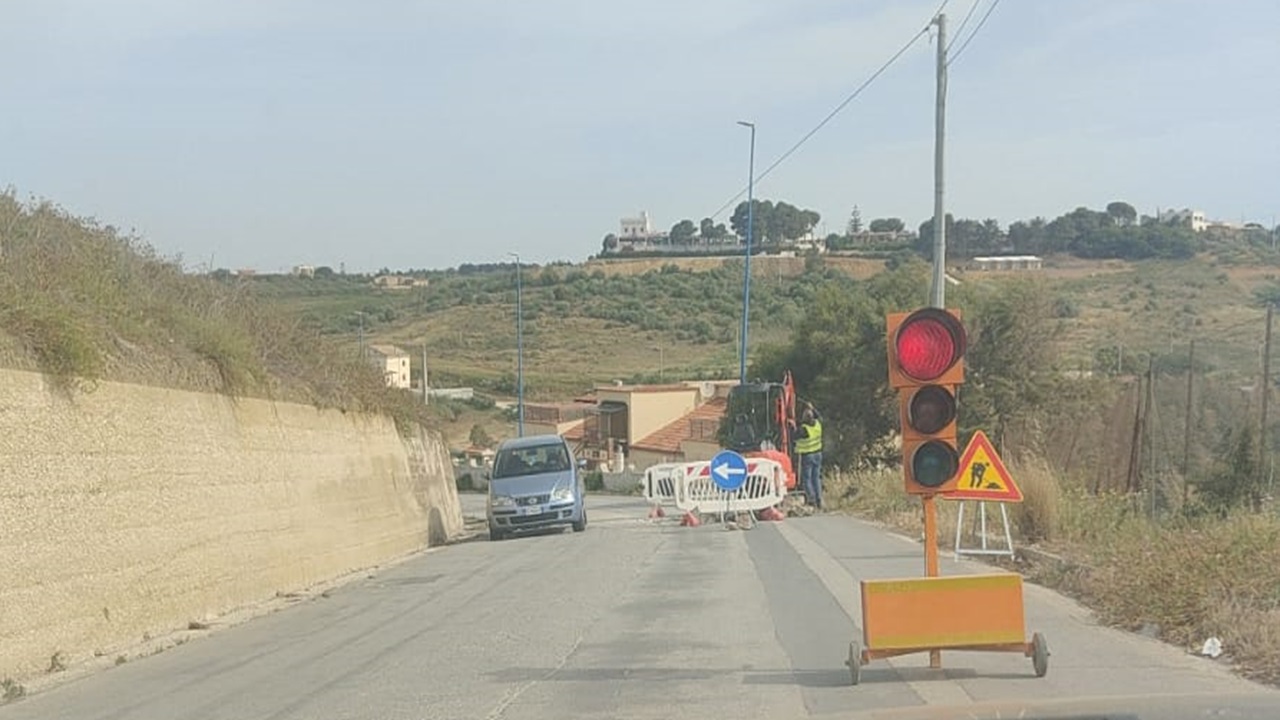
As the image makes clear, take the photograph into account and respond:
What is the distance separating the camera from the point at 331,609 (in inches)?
608

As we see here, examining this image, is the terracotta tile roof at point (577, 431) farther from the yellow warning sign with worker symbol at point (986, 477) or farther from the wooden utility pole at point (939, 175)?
the yellow warning sign with worker symbol at point (986, 477)

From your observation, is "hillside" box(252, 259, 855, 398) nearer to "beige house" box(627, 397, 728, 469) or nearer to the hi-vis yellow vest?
"beige house" box(627, 397, 728, 469)

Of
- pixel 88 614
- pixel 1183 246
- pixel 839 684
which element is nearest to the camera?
pixel 839 684

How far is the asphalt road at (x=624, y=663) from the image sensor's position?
28.0 feet

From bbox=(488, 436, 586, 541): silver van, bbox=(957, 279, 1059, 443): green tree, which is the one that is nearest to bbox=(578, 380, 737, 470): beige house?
bbox=(957, 279, 1059, 443): green tree

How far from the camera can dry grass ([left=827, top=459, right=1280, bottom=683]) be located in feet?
32.2

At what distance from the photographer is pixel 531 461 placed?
2700 cm

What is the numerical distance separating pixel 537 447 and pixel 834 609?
1509 centimetres

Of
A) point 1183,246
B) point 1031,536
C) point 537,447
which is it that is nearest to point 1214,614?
point 1031,536

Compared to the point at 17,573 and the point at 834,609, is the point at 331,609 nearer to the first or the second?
the point at 17,573

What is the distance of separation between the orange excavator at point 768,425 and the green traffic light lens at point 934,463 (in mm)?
17411

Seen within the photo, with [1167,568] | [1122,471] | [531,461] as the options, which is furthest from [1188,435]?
[531,461]

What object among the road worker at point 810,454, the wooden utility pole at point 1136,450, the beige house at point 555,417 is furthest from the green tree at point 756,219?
the wooden utility pole at point 1136,450

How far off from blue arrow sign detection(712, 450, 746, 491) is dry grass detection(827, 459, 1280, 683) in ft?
25.6
